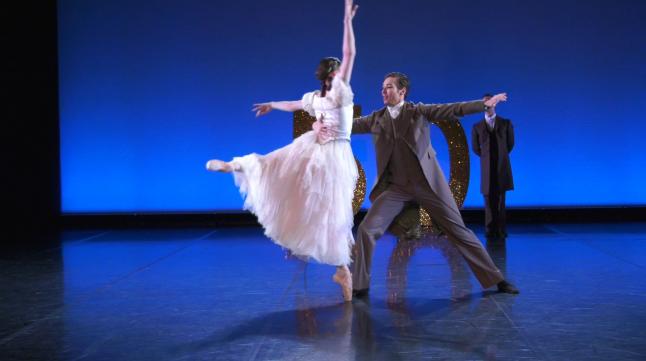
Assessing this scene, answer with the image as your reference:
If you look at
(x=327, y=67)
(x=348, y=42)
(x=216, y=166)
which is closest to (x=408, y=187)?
(x=327, y=67)

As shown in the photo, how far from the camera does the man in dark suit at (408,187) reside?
14.6 feet

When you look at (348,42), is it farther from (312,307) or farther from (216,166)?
(312,307)

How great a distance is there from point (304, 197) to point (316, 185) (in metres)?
0.11

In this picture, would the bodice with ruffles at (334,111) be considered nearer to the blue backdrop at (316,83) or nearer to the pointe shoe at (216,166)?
the pointe shoe at (216,166)

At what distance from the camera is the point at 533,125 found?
31.1ft

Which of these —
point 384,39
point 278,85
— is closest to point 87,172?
point 278,85

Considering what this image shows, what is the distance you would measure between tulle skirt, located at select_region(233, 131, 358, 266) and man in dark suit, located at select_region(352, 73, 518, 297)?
0.32 meters

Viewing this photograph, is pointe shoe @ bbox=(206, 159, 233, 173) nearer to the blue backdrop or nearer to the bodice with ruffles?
the bodice with ruffles

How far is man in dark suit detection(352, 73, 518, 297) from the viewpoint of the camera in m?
4.46

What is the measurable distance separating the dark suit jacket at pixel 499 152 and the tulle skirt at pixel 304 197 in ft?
13.3

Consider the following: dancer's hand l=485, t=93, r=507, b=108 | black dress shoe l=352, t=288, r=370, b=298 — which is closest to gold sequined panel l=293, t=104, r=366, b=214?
black dress shoe l=352, t=288, r=370, b=298

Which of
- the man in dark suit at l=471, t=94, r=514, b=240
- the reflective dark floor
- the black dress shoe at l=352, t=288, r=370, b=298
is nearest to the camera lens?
the reflective dark floor

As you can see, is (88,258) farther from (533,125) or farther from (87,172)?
(533,125)

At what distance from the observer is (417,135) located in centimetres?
446
